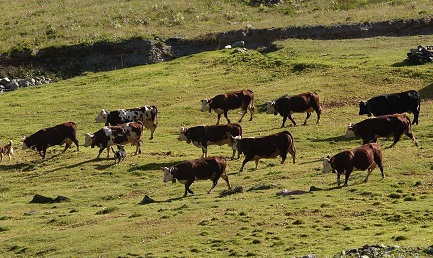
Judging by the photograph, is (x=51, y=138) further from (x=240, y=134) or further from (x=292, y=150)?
(x=292, y=150)

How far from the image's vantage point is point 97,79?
68.8 metres

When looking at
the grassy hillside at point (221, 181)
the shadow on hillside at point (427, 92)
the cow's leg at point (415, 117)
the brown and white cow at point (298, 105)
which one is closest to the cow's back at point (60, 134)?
the grassy hillside at point (221, 181)

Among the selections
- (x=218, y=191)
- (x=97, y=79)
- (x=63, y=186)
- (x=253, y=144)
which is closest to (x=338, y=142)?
(x=253, y=144)

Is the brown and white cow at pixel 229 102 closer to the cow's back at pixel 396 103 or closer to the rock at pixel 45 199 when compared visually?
the cow's back at pixel 396 103

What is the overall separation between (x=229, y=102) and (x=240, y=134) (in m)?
9.58

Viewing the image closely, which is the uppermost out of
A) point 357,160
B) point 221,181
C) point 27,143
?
point 357,160

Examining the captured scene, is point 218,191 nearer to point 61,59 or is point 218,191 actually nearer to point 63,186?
point 63,186

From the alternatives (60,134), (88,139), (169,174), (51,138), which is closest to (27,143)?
(51,138)

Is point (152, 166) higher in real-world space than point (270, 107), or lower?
lower

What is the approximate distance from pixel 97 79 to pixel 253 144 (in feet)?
110

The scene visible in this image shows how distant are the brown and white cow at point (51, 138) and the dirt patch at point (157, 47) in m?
28.2

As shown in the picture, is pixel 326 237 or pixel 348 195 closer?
pixel 326 237

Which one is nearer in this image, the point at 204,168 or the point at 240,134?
the point at 204,168

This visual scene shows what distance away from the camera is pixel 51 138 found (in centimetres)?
4600
